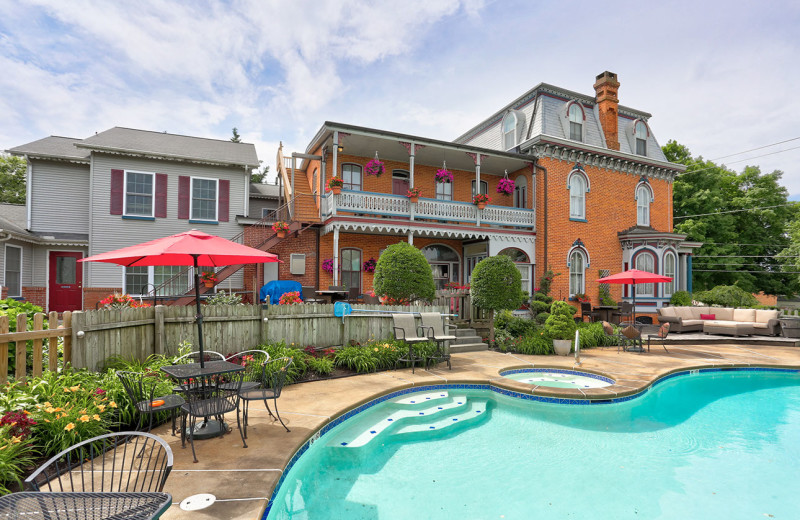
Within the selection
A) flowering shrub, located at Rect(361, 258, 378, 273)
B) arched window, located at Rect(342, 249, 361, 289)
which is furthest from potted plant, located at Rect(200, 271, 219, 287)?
flowering shrub, located at Rect(361, 258, 378, 273)

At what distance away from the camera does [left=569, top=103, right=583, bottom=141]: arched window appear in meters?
17.9

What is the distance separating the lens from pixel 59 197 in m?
14.5

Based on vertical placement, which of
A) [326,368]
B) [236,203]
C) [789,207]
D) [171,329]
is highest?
[789,207]

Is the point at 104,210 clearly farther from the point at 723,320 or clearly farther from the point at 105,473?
the point at 723,320

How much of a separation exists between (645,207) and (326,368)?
19199 mm

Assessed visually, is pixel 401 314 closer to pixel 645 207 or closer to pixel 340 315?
pixel 340 315

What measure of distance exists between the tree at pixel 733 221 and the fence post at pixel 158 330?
32.8m

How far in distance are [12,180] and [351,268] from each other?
26609 millimetres

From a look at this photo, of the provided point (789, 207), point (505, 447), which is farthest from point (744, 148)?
point (505, 447)

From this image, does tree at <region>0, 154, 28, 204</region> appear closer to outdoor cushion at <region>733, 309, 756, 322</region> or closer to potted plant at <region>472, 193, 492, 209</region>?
potted plant at <region>472, 193, 492, 209</region>

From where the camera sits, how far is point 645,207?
19.5 m

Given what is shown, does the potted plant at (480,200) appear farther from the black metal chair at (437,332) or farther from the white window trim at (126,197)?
the white window trim at (126,197)

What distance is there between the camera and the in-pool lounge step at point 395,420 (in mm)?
5312

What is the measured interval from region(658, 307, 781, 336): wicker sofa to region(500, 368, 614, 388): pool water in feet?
29.8
